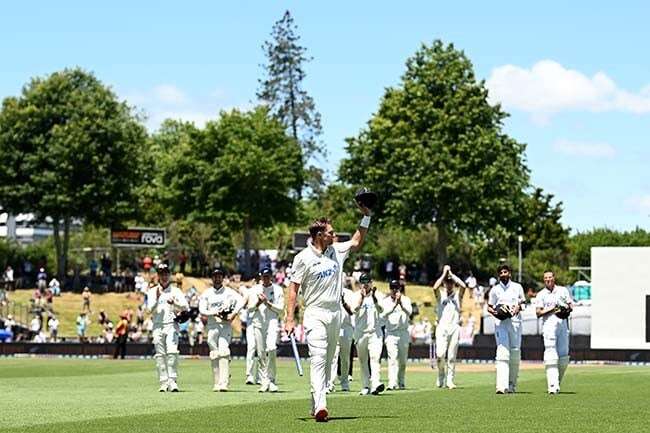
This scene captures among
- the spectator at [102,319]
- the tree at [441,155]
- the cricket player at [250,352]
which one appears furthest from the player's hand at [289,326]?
the tree at [441,155]

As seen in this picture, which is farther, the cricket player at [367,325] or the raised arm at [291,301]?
the cricket player at [367,325]

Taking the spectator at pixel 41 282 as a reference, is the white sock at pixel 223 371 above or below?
below

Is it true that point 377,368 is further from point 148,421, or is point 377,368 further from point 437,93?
point 437,93

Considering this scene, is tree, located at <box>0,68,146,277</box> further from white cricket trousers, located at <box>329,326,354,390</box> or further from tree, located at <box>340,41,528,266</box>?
white cricket trousers, located at <box>329,326,354,390</box>

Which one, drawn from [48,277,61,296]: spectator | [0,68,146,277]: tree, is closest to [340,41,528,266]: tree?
[0,68,146,277]: tree

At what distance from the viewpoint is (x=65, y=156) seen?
8400 cm

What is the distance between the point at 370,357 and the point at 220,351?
9.17 ft

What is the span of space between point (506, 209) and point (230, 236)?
2282 centimetres

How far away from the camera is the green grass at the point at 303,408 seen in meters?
16.5

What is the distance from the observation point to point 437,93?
3600 inches

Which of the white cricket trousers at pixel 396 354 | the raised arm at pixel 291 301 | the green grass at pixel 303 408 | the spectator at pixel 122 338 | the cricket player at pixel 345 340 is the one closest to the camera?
the green grass at pixel 303 408

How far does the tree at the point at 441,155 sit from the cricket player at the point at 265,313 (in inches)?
2342

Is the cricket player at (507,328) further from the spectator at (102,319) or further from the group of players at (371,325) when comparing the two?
the spectator at (102,319)

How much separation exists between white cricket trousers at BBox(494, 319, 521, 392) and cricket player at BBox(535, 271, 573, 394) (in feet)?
1.65
